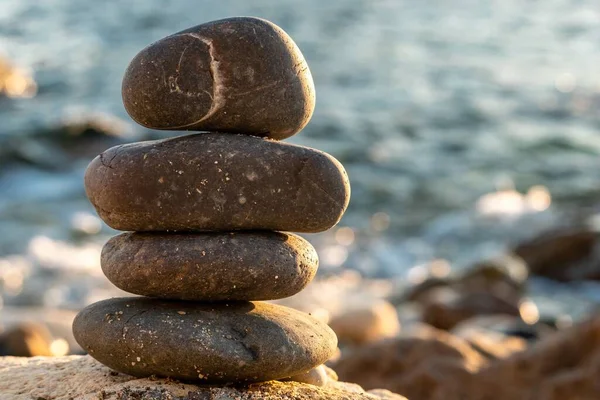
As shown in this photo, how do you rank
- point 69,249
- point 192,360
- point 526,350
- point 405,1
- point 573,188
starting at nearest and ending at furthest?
point 192,360 < point 526,350 < point 69,249 < point 573,188 < point 405,1

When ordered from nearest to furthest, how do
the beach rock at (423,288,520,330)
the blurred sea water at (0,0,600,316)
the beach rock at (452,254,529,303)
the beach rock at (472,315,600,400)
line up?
the beach rock at (472,315,600,400) < the beach rock at (423,288,520,330) < the beach rock at (452,254,529,303) < the blurred sea water at (0,0,600,316)

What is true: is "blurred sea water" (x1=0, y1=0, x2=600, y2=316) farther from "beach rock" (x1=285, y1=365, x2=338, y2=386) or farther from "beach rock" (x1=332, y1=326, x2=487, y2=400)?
"beach rock" (x1=285, y1=365, x2=338, y2=386)

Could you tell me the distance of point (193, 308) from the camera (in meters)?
4.23

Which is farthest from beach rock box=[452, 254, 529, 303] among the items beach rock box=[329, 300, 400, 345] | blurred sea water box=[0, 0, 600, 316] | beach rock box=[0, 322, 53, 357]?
beach rock box=[0, 322, 53, 357]

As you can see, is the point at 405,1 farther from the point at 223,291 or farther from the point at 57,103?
the point at 223,291

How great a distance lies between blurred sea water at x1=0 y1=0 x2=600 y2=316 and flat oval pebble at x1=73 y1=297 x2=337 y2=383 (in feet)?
29.5

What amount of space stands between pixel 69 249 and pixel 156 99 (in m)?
11.4

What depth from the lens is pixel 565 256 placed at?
14.4 metres

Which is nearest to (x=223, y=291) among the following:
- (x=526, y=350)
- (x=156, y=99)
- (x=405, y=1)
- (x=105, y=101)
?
(x=156, y=99)

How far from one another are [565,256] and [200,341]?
11435 millimetres

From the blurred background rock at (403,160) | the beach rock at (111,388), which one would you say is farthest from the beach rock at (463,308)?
the beach rock at (111,388)

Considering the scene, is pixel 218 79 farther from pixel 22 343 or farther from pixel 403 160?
pixel 403 160

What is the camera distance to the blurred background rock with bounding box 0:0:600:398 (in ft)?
40.9

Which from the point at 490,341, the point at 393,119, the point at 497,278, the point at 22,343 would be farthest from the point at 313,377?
the point at 393,119
